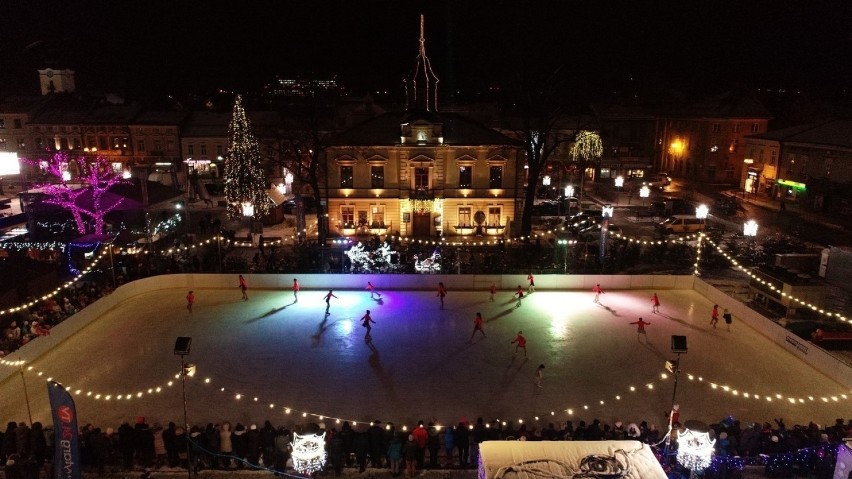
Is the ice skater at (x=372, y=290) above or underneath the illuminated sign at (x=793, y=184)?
underneath

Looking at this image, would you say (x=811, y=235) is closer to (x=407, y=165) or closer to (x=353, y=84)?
(x=407, y=165)

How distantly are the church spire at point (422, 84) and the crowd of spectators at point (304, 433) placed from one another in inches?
1026

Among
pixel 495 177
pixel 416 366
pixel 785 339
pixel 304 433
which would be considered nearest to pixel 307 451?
pixel 304 433

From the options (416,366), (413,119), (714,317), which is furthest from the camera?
(413,119)

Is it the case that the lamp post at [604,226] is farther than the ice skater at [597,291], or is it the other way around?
the lamp post at [604,226]

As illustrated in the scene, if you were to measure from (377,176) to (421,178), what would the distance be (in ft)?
8.79

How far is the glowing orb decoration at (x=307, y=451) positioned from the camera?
11719 millimetres

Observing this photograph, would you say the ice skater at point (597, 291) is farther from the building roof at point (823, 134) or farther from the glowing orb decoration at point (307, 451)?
the building roof at point (823, 134)

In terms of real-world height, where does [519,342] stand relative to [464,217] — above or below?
below

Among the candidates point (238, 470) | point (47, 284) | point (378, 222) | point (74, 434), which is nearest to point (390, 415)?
point (238, 470)

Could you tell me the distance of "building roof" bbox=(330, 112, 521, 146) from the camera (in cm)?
3400

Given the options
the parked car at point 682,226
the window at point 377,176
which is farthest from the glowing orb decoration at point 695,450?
the parked car at point 682,226

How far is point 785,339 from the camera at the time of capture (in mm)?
19797

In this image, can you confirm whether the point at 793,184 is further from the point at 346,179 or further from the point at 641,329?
the point at 346,179
